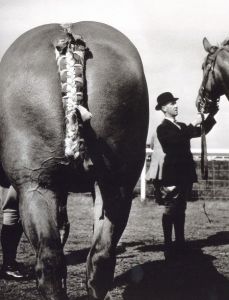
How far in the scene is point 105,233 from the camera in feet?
10.1

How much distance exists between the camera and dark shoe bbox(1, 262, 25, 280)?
537 centimetres

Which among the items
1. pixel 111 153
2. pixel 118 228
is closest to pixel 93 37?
pixel 111 153

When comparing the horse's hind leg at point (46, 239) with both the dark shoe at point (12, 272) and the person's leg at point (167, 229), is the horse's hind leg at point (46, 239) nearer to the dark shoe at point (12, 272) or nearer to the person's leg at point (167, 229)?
the dark shoe at point (12, 272)

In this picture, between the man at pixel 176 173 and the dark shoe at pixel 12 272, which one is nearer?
the dark shoe at pixel 12 272

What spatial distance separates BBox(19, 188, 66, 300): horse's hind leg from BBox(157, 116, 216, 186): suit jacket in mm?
4541

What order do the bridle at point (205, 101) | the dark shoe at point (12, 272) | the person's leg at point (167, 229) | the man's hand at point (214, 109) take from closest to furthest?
the bridle at point (205, 101), the dark shoe at point (12, 272), the man's hand at point (214, 109), the person's leg at point (167, 229)

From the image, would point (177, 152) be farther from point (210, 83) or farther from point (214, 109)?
point (210, 83)

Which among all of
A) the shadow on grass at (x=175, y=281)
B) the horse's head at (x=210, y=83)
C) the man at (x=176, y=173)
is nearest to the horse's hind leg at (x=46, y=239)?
the shadow on grass at (x=175, y=281)

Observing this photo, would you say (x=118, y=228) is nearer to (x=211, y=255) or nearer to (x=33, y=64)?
(x=33, y=64)

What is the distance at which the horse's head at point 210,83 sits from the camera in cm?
534

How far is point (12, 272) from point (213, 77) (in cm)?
317

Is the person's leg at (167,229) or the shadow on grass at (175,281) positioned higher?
the person's leg at (167,229)

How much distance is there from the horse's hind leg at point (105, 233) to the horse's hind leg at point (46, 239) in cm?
35

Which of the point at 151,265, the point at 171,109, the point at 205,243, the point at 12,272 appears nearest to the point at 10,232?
the point at 12,272
